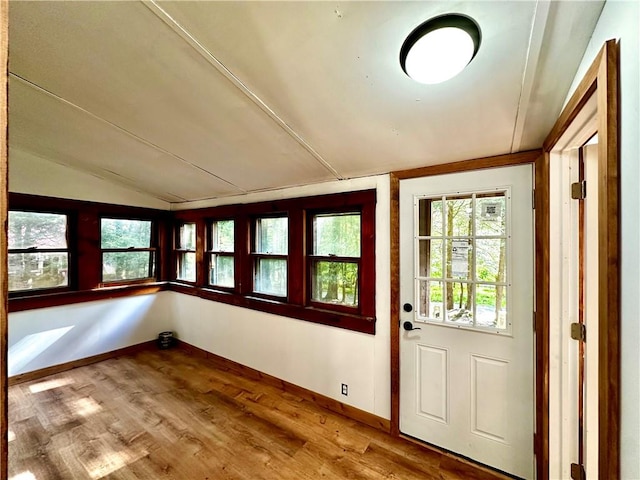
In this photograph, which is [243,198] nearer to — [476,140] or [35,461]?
[476,140]

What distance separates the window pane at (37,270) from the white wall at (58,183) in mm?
715

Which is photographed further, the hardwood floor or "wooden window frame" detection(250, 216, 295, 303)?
"wooden window frame" detection(250, 216, 295, 303)

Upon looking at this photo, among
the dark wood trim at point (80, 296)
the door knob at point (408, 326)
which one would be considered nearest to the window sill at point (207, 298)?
the dark wood trim at point (80, 296)

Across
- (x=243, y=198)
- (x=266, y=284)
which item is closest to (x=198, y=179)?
(x=243, y=198)

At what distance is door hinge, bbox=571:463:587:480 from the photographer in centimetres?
138

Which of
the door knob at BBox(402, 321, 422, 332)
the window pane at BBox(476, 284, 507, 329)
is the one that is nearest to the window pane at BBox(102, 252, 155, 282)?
the door knob at BBox(402, 321, 422, 332)

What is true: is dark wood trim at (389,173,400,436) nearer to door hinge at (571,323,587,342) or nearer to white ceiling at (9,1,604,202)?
white ceiling at (9,1,604,202)

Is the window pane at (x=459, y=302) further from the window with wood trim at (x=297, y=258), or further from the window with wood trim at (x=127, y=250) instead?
the window with wood trim at (x=127, y=250)

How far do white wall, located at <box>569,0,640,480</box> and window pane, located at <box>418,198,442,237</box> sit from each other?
4.06 feet

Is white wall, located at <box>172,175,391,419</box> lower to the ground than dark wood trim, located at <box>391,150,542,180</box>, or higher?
lower

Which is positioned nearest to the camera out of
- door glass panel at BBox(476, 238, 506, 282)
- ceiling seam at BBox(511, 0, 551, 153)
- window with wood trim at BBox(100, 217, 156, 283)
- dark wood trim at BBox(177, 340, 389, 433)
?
ceiling seam at BBox(511, 0, 551, 153)

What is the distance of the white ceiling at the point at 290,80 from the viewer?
98 centimetres

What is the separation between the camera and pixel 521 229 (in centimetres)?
167

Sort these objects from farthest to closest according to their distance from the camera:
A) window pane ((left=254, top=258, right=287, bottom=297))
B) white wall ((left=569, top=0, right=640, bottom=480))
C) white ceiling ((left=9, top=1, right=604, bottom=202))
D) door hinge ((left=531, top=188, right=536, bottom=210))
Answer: window pane ((left=254, top=258, right=287, bottom=297))
door hinge ((left=531, top=188, right=536, bottom=210))
white ceiling ((left=9, top=1, right=604, bottom=202))
white wall ((left=569, top=0, right=640, bottom=480))
